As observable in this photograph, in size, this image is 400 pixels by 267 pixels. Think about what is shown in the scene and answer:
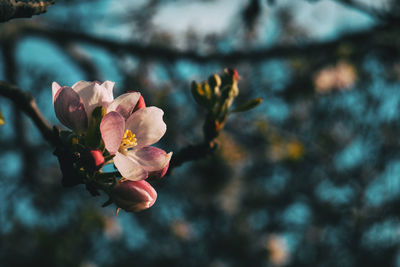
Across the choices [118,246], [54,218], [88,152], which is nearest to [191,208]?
[118,246]

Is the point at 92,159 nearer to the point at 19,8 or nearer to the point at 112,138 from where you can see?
the point at 112,138

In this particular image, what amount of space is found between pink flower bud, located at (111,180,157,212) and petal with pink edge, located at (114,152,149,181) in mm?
28

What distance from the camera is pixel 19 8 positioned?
94 cm

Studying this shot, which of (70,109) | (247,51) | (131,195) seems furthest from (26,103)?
(247,51)

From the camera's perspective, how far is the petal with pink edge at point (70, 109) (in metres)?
0.97

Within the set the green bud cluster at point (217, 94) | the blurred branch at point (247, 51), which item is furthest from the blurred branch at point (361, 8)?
the green bud cluster at point (217, 94)

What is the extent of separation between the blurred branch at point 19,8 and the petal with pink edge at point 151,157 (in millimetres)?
426

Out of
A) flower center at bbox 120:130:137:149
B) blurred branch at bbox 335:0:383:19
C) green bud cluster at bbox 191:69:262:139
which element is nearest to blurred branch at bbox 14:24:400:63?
blurred branch at bbox 335:0:383:19

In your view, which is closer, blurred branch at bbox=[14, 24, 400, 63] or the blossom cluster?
the blossom cluster

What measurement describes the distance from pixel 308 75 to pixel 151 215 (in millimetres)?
3395

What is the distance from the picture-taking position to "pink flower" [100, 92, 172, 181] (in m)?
0.88

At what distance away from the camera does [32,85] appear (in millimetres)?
5066

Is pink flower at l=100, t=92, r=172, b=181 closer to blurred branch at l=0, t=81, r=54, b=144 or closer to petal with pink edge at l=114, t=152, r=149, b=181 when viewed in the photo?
petal with pink edge at l=114, t=152, r=149, b=181

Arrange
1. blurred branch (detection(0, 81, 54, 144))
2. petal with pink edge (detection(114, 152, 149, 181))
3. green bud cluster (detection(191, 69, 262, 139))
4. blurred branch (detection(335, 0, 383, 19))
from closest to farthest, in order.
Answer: petal with pink edge (detection(114, 152, 149, 181)) → blurred branch (detection(0, 81, 54, 144)) → green bud cluster (detection(191, 69, 262, 139)) → blurred branch (detection(335, 0, 383, 19))
